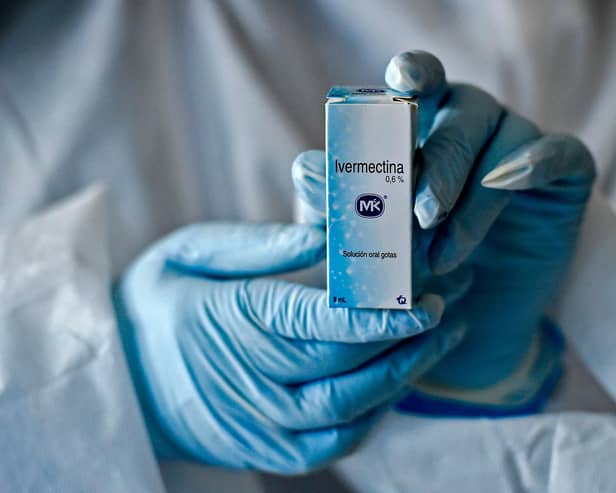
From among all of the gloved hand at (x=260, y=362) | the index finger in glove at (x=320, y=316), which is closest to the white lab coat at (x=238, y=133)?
the gloved hand at (x=260, y=362)

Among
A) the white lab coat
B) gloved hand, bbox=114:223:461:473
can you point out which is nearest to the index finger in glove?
gloved hand, bbox=114:223:461:473

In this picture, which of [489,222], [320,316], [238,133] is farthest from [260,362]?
[238,133]

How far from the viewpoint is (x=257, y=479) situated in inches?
31.1

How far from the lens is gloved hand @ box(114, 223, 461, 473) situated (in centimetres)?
66

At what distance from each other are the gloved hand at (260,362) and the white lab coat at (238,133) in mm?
54

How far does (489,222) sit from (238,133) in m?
0.41

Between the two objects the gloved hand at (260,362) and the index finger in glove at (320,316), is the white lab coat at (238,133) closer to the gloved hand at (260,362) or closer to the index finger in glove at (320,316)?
the gloved hand at (260,362)

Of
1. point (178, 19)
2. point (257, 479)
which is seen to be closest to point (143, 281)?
point (257, 479)

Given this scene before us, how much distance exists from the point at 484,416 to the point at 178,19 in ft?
2.03

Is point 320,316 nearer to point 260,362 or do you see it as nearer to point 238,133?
point 260,362

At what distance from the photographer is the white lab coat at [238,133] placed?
0.73m

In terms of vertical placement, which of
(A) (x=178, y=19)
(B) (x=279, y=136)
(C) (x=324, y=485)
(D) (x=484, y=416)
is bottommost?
(C) (x=324, y=485)

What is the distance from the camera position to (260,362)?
0.69 meters

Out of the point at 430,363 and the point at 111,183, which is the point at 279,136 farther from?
the point at 430,363
